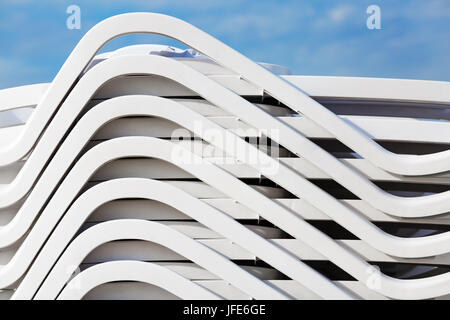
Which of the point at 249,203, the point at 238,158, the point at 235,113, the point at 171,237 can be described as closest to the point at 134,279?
the point at 171,237

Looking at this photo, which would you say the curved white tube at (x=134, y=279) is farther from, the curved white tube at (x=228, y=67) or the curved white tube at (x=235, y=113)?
the curved white tube at (x=228, y=67)

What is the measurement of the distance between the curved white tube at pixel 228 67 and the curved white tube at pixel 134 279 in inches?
60.8

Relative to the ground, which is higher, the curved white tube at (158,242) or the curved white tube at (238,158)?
the curved white tube at (238,158)

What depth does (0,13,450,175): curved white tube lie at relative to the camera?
490cm

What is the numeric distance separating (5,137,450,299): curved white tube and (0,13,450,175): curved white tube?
26.4 inches

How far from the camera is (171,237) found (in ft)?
16.0

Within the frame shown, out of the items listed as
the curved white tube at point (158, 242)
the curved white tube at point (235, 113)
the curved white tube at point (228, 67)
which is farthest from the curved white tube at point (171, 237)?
the curved white tube at point (228, 67)

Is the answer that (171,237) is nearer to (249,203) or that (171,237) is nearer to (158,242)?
(158,242)

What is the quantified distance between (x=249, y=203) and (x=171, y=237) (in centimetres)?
77

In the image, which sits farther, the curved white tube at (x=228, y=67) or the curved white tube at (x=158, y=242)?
the curved white tube at (x=228, y=67)

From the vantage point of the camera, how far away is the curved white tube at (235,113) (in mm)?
4879

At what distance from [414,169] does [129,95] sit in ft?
9.03

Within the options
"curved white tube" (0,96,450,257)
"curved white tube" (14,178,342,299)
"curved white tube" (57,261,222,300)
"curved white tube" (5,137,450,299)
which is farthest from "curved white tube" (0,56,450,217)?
"curved white tube" (57,261,222,300)
